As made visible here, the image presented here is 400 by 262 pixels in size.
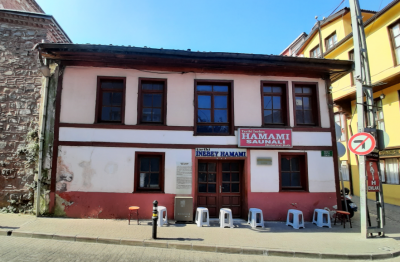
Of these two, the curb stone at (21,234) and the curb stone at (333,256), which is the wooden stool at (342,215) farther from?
the curb stone at (21,234)

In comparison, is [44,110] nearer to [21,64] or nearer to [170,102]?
[21,64]

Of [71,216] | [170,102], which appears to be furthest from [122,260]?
[170,102]

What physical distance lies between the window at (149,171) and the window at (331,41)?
16.8 m

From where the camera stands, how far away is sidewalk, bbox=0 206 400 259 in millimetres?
5891

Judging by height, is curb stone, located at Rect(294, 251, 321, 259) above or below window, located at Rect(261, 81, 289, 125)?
below

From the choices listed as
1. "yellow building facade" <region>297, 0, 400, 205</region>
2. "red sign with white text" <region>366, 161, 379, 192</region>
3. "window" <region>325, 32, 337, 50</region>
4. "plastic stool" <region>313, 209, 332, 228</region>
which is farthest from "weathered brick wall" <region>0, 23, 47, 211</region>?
"window" <region>325, 32, 337, 50</region>

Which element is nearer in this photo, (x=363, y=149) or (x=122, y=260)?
(x=122, y=260)

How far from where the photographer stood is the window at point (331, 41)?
18.4 m

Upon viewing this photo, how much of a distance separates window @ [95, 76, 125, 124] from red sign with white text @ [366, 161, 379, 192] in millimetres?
8104

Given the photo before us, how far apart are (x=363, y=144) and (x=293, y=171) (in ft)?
9.84

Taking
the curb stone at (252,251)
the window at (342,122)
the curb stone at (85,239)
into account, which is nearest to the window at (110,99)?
the curb stone at (85,239)

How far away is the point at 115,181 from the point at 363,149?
7.76 meters

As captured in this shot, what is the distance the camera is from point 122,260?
16.5 ft

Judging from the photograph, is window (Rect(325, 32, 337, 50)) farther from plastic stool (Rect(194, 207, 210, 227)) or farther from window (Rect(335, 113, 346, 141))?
plastic stool (Rect(194, 207, 210, 227))
